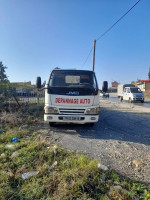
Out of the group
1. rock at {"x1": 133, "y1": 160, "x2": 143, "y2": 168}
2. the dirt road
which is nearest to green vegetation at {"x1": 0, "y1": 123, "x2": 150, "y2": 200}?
the dirt road

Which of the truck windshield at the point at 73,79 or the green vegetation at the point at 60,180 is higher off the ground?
the truck windshield at the point at 73,79

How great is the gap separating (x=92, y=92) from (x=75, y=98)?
2.02ft

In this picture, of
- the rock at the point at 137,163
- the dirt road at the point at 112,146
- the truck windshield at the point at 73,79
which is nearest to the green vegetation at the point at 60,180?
the dirt road at the point at 112,146

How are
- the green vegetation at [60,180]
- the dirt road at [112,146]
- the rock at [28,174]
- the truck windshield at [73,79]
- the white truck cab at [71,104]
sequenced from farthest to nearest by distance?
1. the truck windshield at [73,79]
2. the white truck cab at [71,104]
3. the dirt road at [112,146]
4. the rock at [28,174]
5. the green vegetation at [60,180]

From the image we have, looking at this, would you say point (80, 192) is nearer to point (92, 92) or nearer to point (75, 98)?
point (75, 98)

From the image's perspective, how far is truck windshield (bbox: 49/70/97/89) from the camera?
423 cm

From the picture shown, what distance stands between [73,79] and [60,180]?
3235 millimetres

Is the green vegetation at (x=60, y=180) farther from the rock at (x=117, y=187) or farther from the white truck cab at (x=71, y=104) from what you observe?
the white truck cab at (x=71, y=104)

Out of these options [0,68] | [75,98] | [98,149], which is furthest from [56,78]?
[0,68]

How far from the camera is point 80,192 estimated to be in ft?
5.62

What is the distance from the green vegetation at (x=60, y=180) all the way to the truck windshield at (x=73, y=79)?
2.36 meters

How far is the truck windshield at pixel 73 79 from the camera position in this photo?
423cm

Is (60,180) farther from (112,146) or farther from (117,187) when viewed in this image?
(112,146)

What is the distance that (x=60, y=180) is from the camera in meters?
1.94
